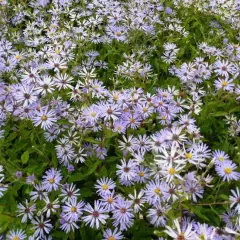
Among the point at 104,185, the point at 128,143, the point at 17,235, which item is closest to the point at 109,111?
the point at 128,143

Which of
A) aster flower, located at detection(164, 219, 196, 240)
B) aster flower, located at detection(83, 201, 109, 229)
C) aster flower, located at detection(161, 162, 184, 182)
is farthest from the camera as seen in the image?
aster flower, located at detection(83, 201, 109, 229)

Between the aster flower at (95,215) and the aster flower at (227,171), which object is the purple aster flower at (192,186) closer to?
the aster flower at (227,171)

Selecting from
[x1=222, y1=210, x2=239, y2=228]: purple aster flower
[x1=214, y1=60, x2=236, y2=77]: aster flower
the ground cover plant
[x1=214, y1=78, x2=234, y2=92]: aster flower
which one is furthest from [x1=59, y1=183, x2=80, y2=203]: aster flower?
[x1=214, y1=60, x2=236, y2=77]: aster flower

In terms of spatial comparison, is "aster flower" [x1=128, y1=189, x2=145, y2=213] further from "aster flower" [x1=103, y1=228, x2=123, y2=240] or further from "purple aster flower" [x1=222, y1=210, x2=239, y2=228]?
"purple aster flower" [x1=222, y1=210, x2=239, y2=228]

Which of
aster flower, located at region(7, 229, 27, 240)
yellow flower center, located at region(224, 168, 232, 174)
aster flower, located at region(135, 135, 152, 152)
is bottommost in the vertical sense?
aster flower, located at region(7, 229, 27, 240)

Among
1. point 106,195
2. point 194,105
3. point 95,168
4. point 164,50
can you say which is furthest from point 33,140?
point 164,50

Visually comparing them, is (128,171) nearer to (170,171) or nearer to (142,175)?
(142,175)

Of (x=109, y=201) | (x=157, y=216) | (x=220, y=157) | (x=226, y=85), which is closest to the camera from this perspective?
(x=157, y=216)
